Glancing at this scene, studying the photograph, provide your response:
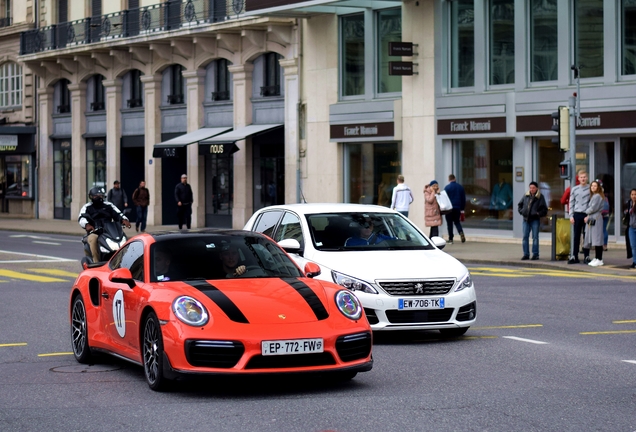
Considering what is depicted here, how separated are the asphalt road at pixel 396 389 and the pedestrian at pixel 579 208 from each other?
9048 mm

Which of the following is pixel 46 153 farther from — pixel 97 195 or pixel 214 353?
pixel 214 353

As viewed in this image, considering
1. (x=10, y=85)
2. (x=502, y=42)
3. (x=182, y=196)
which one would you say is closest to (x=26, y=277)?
(x=502, y=42)

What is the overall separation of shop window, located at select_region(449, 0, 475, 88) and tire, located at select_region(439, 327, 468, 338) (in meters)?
20.1

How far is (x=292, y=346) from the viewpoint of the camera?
8758 mm

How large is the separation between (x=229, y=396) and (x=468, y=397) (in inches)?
68.1

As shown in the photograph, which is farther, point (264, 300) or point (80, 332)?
point (80, 332)

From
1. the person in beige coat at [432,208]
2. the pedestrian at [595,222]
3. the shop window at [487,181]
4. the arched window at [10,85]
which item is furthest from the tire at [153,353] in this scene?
the arched window at [10,85]

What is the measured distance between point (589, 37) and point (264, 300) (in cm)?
2172

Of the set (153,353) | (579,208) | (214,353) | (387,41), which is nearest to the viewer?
(214,353)

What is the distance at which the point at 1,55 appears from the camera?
2131 inches

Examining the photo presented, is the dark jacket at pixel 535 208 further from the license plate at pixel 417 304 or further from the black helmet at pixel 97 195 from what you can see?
the license plate at pixel 417 304

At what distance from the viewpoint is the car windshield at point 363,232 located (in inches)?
520

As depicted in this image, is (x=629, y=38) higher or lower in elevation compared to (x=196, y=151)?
higher

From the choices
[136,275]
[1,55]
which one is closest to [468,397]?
[136,275]
